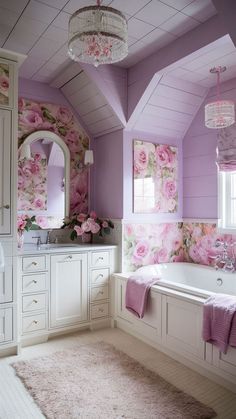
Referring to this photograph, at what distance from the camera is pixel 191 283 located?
3.35 metres

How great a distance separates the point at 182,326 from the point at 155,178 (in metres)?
1.61

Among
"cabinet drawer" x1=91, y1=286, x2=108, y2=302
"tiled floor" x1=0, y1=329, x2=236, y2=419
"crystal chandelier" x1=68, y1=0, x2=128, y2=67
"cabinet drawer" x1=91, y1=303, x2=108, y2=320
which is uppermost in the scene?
"crystal chandelier" x1=68, y1=0, x2=128, y2=67

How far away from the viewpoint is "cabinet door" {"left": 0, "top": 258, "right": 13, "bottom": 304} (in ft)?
8.07

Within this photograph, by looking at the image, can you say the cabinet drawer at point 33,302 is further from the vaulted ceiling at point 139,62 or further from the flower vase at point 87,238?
the vaulted ceiling at point 139,62

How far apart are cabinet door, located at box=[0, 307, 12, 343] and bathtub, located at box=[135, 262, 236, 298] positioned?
124 cm

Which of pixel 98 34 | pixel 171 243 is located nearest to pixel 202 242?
pixel 171 243

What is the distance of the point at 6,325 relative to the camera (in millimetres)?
2469

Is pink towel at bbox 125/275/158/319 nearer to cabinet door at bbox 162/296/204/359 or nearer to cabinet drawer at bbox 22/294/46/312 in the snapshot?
cabinet door at bbox 162/296/204/359

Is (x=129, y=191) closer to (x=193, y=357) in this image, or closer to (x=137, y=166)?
(x=137, y=166)

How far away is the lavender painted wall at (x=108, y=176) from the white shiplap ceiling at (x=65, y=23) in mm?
843

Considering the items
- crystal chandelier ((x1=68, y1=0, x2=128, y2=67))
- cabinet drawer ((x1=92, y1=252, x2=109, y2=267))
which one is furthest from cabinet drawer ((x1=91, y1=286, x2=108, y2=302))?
crystal chandelier ((x1=68, y1=0, x2=128, y2=67))

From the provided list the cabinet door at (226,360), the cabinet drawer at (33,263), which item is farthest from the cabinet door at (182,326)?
the cabinet drawer at (33,263)

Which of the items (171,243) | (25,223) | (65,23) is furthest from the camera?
(171,243)

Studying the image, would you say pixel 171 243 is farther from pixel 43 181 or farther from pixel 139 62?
pixel 139 62
